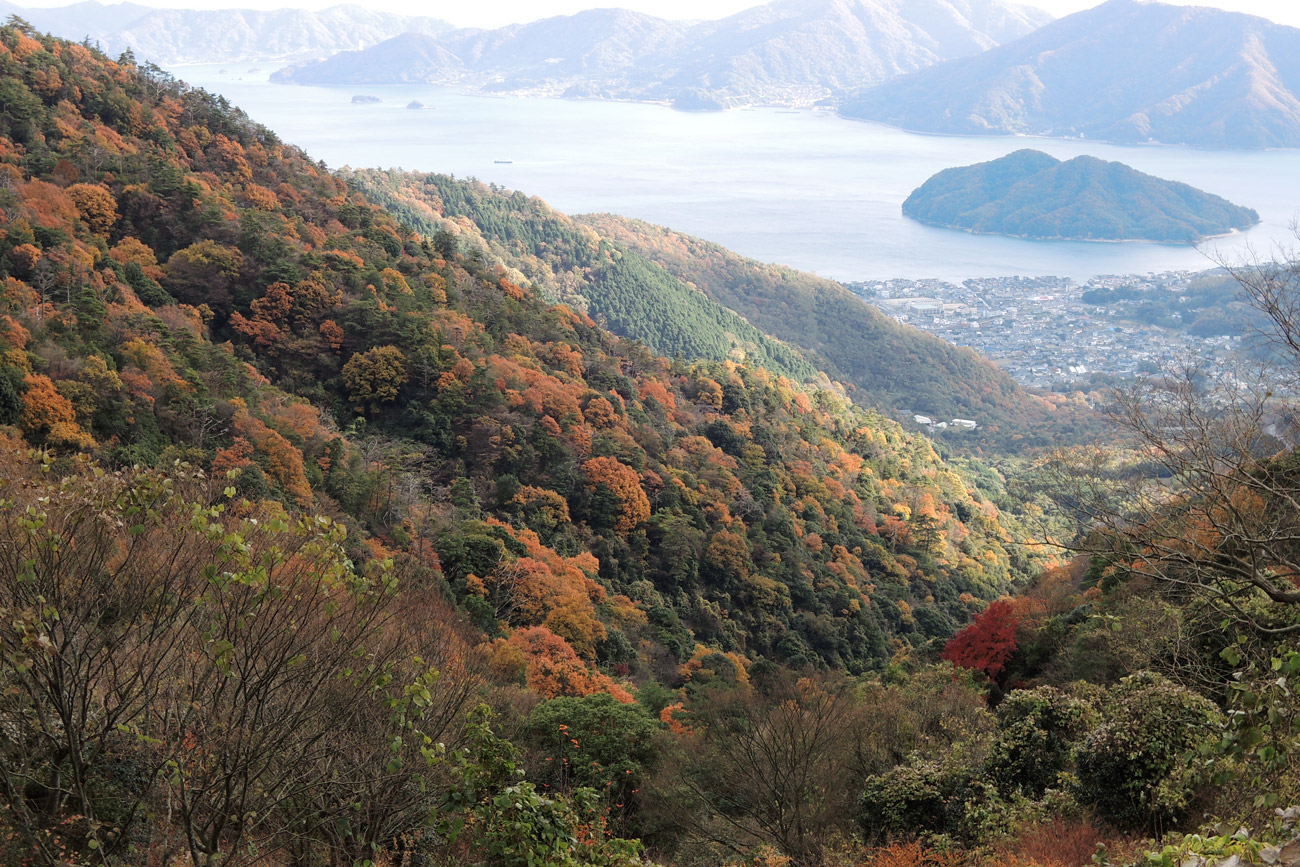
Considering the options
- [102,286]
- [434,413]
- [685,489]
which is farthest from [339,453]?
[685,489]

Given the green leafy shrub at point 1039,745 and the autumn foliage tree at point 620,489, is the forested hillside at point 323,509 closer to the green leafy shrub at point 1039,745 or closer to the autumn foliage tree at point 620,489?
the autumn foliage tree at point 620,489

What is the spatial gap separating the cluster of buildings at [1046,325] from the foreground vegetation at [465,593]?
218 ft

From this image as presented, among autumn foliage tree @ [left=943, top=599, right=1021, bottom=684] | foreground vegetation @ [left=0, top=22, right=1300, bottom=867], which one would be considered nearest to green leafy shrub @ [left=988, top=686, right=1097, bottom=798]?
foreground vegetation @ [left=0, top=22, right=1300, bottom=867]

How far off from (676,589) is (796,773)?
17044 mm

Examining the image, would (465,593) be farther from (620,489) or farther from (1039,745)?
(1039,745)

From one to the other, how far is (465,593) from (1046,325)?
118104 mm

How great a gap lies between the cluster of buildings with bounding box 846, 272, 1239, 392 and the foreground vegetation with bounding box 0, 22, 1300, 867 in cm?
6650

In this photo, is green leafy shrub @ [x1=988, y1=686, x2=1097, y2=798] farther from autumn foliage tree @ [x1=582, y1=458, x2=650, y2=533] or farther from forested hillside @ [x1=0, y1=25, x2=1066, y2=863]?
autumn foliage tree @ [x1=582, y1=458, x2=650, y2=533]

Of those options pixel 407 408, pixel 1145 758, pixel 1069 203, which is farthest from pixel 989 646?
pixel 1069 203

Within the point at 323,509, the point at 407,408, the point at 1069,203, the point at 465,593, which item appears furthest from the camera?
the point at 1069,203

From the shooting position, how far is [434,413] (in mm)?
30781

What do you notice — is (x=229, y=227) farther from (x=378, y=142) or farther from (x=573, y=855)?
(x=378, y=142)

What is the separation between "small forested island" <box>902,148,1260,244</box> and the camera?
159000 mm

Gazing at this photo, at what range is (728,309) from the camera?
10300 centimetres
